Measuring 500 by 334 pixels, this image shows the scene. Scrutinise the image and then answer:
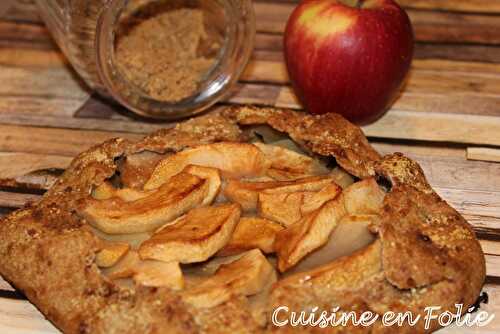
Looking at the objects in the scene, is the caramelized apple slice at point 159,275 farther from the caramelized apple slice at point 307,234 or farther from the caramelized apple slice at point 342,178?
the caramelized apple slice at point 342,178

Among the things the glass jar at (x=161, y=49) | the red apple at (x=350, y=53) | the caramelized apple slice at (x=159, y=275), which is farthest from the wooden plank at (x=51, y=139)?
the caramelized apple slice at (x=159, y=275)

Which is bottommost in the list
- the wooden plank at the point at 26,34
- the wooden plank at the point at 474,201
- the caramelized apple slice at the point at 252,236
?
the wooden plank at the point at 474,201

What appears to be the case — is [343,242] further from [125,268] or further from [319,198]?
[125,268]

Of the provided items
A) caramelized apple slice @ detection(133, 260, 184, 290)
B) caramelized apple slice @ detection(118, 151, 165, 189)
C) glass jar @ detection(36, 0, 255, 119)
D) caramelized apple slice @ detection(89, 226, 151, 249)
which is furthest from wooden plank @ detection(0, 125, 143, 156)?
caramelized apple slice @ detection(133, 260, 184, 290)

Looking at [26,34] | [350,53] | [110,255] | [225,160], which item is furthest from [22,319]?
[26,34]

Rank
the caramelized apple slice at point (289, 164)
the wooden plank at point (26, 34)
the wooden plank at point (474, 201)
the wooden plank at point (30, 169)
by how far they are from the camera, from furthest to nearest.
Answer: the wooden plank at point (26, 34), the wooden plank at point (30, 169), the wooden plank at point (474, 201), the caramelized apple slice at point (289, 164)

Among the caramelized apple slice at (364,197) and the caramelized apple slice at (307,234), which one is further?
the caramelized apple slice at (364,197)

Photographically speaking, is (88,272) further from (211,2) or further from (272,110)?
(211,2)
